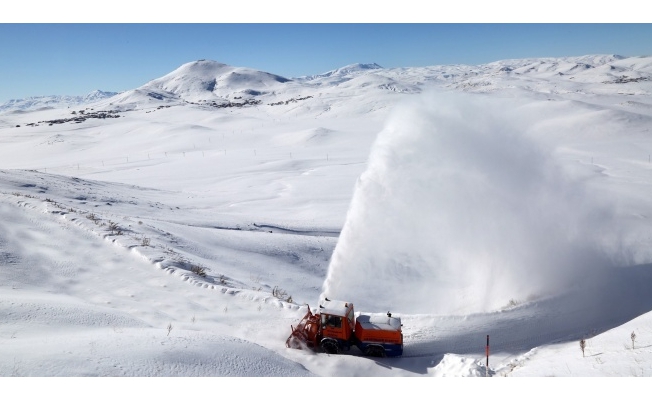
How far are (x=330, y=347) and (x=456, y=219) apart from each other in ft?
22.0

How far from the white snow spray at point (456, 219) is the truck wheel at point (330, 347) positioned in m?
3.51

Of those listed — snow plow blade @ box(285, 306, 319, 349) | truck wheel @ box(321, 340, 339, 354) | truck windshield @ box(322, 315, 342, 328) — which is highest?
truck windshield @ box(322, 315, 342, 328)

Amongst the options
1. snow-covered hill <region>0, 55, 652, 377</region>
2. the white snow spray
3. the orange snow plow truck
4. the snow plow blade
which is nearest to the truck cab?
the orange snow plow truck

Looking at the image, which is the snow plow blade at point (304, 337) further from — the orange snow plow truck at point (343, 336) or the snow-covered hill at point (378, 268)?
the snow-covered hill at point (378, 268)

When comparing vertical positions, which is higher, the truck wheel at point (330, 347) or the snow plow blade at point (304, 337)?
the snow plow blade at point (304, 337)

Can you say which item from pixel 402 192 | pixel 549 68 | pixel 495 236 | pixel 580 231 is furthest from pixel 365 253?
pixel 549 68

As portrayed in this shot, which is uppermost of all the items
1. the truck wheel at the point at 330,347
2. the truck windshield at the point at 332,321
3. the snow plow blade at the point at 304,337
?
the truck windshield at the point at 332,321

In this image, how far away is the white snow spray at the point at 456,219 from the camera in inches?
520

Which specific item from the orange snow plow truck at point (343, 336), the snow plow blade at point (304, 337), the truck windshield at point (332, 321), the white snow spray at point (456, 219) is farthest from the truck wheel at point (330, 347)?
the white snow spray at point (456, 219)

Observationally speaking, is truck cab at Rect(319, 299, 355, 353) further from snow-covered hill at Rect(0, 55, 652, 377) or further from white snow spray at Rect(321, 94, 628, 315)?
white snow spray at Rect(321, 94, 628, 315)

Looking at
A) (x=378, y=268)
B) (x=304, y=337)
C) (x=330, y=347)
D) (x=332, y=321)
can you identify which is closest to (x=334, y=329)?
(x=332, y=321)

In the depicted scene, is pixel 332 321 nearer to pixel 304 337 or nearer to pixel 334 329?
pixel 334 329

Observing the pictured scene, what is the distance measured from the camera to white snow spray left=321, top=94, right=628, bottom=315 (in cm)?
1322

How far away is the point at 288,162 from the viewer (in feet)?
134
